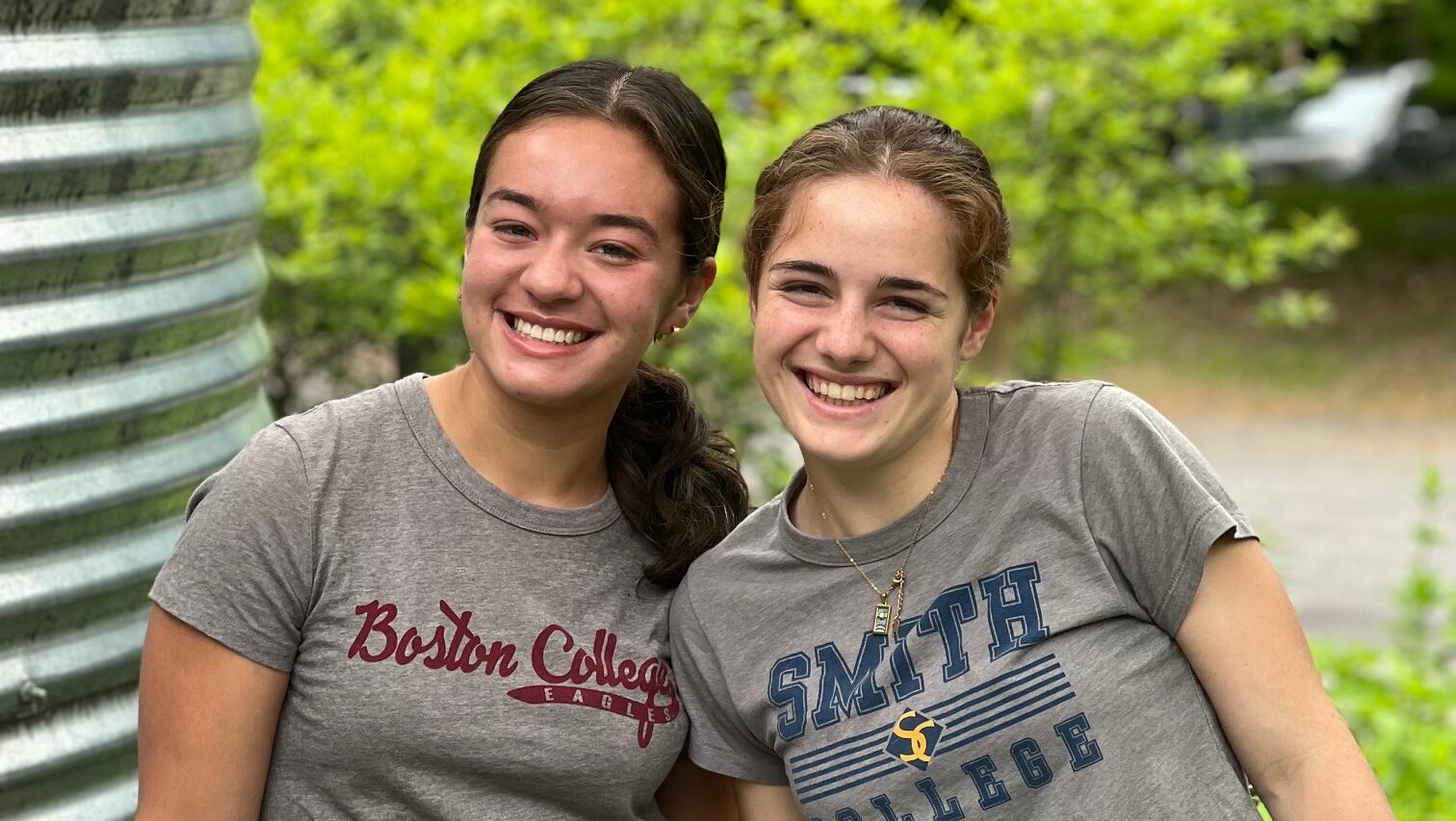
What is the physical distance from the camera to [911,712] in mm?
2348

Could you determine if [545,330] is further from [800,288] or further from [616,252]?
[800,288]

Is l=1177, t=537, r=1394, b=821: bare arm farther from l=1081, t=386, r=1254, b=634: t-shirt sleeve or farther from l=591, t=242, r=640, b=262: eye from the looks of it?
l=591, t=242, r=640, b=262: eye

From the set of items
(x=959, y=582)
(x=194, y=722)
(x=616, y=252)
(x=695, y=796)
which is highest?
(x=616, y=252)

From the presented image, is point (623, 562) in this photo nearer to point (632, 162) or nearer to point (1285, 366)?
point (632, 162)

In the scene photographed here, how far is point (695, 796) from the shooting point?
2.75 metres

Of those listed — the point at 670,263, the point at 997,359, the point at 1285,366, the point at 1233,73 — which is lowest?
the point at 1285,366

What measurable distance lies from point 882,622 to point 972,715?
7.2 inches

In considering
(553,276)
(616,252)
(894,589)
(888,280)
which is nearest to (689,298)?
(616,252)

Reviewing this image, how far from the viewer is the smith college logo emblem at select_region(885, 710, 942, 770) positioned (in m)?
2.33

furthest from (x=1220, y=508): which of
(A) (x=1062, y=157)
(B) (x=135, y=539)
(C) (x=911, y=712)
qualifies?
(A) (x=1062, y=157)

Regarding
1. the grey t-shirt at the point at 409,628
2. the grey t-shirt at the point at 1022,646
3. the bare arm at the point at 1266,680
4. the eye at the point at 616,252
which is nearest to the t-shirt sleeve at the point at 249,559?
the grey t-shirt at the point at 409,628

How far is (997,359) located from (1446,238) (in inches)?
526

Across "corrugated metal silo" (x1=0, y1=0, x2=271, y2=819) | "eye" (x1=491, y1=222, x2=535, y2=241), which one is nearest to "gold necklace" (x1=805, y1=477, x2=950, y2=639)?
"eye" (x1=491, y1=222, x2=535, y2=241)

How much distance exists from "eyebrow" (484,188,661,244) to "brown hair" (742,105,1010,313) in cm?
16
